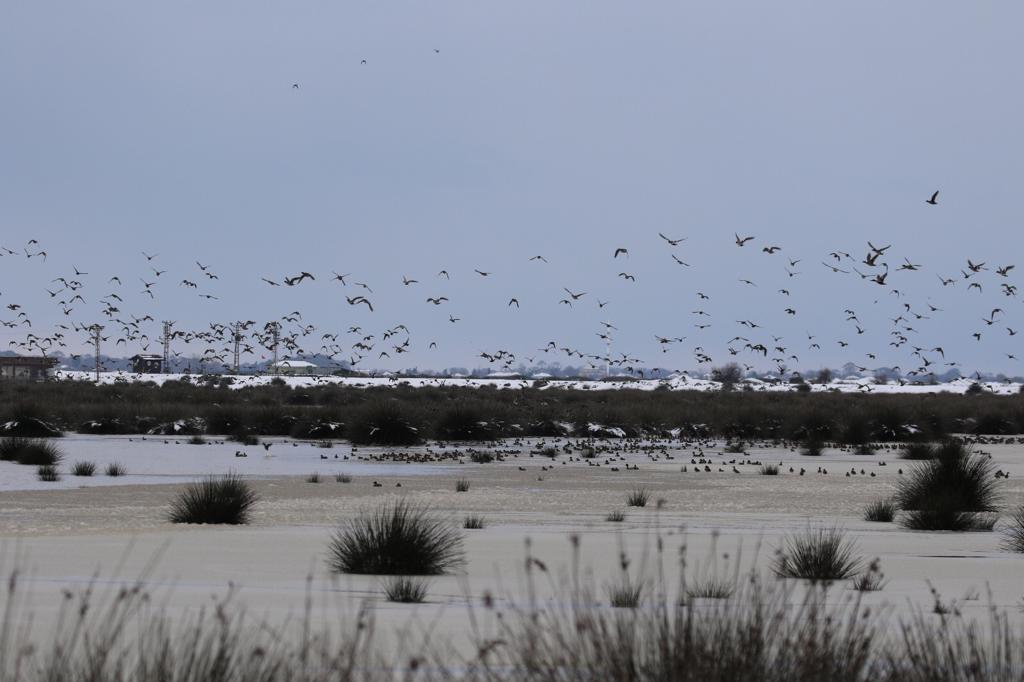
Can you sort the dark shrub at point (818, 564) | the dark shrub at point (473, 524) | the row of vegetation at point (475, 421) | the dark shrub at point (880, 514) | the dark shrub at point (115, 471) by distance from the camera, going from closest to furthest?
the dark shrub at point (818, 564) < the dark shrub at point (473, 524) < the dark shrub at point (880, 514) < the dark shrub at point (115, 471) < the row of vegetation at point (475, 421)

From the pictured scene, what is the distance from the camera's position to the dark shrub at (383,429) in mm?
43969

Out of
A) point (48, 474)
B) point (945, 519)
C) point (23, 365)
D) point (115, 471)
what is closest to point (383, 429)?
point (115, 471)

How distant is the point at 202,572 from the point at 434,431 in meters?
36.8

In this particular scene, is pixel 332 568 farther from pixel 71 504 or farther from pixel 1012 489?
pixel 1012 489

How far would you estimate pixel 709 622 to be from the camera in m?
6.04

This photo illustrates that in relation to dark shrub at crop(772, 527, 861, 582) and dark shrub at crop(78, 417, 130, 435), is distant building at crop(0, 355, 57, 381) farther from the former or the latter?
dark shrub at crop(772, 527, 861, 582)

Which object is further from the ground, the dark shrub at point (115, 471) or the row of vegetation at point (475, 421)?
the row of vegetation at point (475, 421)

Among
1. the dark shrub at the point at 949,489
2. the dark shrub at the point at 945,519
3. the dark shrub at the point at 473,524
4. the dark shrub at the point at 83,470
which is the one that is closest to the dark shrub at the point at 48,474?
the dark shrub at the point at 83,470

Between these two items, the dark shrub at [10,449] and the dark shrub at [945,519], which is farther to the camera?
the dark shrub at [10,449]

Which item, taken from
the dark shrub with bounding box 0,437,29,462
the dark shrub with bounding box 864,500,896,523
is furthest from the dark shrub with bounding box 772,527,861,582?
the dark shrub with bounding box 0,437,29,462

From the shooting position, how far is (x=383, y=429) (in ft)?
145

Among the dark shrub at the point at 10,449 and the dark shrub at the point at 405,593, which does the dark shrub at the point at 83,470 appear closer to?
the dark shrub at the point at 10,449

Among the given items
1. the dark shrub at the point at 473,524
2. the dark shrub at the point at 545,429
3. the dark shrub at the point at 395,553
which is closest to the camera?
the dark shrub at the point at 395,553

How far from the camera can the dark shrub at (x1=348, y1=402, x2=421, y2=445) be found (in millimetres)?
43969
